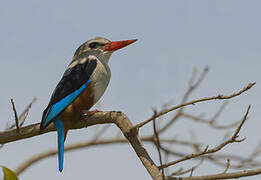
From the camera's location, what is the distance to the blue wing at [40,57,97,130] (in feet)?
16.0

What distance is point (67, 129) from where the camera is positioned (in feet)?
16.3

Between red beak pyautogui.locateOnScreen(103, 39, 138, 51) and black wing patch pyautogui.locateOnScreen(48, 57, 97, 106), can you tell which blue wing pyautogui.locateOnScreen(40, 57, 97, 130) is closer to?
black wing patch pyautogui.locateOnScreen(48, 57, 97, 106)

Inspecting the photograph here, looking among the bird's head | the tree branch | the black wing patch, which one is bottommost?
the tree branch

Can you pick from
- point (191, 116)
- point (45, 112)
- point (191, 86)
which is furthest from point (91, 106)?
point (191, 116)

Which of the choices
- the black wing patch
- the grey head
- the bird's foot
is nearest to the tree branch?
the bird's foot

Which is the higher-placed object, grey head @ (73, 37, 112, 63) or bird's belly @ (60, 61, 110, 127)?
grey head @ (73, 37, 112, 63)

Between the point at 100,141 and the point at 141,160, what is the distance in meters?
5.69

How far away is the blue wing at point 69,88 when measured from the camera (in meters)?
4.88

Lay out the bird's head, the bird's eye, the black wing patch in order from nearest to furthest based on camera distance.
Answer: the black wing patch
the bird's head
the bird's eye

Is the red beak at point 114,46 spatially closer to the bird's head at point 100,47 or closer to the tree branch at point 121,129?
the bird's head at point 100,47

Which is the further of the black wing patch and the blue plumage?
the black wing patch

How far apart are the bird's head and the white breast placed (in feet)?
1.25

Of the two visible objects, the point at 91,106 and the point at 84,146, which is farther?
the point at 84,146

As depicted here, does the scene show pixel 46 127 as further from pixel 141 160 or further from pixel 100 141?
pixel 100 141
